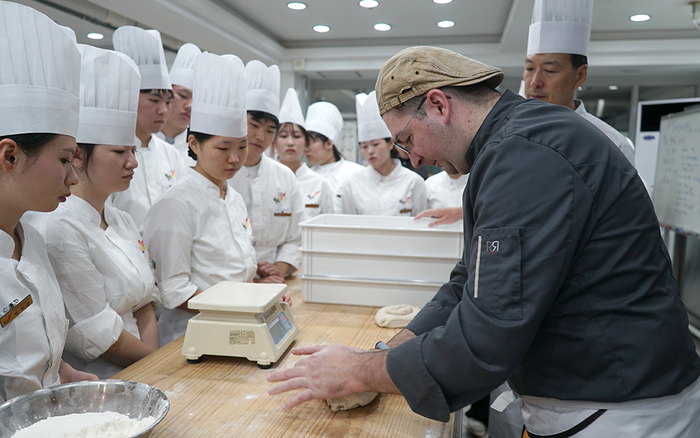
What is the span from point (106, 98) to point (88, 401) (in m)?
1.07

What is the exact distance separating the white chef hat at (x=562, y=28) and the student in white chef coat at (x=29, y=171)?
80.0 inches

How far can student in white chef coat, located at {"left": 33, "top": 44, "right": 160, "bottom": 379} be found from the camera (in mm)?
1438

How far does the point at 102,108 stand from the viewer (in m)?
1.65

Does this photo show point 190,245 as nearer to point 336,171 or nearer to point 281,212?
point 281,212

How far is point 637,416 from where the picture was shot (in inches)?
36.0

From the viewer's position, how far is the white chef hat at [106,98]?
5.31 ft

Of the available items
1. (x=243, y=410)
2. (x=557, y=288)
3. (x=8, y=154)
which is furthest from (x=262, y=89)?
(x=557, y=288)

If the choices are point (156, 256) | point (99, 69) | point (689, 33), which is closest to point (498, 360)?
point (156, 256)

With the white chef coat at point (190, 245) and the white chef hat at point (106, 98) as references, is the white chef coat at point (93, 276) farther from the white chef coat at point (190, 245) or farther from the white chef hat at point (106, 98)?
the white chef hat at point (106, 98)

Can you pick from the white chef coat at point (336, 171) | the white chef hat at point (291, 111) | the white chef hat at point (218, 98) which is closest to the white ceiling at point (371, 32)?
the white chef hat at point (291, 111)

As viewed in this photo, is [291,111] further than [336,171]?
No

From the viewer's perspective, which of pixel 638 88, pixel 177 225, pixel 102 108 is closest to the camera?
pixel 102 108

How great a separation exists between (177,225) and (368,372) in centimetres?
112

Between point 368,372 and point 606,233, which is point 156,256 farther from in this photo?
point 606,233
